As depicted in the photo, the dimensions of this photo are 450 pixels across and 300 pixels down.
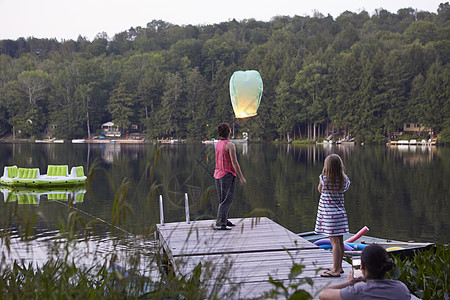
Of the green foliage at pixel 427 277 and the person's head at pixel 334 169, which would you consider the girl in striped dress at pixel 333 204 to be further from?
the green foliage at pixel 427 277

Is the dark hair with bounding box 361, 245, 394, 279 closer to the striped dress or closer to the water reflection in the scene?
the striped dress

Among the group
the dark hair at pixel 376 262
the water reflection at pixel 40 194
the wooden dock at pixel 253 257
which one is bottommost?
the water reflection at pixel 40 194

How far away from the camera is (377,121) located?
216 feet

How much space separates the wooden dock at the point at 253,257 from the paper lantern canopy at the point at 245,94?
29.3 ft

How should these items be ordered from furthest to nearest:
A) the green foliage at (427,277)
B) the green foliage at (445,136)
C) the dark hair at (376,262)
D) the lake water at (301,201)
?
the green foliage at (445,136) < the lake water at (301,201) < the green foliage at (427,277) < the dark hair at (376,262)

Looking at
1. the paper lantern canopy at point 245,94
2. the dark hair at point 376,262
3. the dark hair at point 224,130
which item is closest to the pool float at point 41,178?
the paper lantern canopy at point 245,94

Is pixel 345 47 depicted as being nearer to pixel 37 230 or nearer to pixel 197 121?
pixel 197 121

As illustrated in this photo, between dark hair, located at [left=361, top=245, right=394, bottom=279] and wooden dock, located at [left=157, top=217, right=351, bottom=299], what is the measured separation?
1.91 feet

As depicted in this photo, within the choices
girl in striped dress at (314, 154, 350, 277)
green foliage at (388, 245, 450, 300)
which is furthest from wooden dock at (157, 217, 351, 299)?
green foliage at (388, 245, 450, 300)

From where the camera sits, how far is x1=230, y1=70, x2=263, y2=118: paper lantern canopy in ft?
52.6

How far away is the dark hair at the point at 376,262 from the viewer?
3145mm

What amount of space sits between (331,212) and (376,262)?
1739 mm

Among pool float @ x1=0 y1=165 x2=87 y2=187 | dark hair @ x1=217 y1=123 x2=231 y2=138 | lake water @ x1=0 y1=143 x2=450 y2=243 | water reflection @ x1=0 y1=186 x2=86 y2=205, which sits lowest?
lake water @ x1=0 y1=143 x2=450 y2=243

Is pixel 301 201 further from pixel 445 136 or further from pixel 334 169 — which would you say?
pixel 445 136
